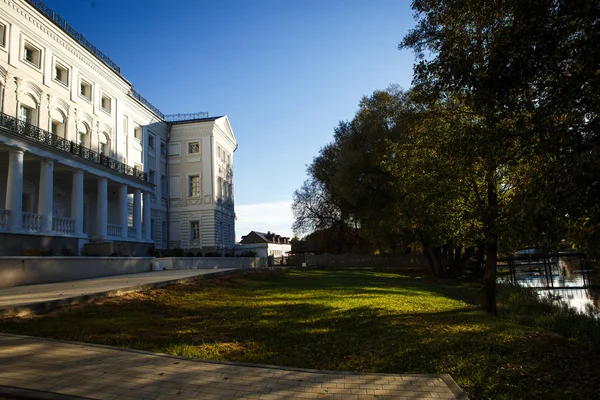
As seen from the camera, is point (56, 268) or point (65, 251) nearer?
point (56, 268)

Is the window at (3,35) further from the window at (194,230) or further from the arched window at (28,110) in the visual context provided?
the window at (194,230)

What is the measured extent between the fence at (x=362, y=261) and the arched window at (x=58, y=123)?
Answer: 30.4 meters

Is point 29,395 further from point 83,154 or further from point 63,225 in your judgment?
point 83,154

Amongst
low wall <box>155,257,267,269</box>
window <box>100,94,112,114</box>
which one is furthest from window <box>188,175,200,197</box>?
window <box>100,94,112,114</box>

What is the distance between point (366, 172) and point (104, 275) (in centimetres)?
2167

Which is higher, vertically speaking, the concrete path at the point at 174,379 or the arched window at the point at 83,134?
the arched window at the point at 83,134

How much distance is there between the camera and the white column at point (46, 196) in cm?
2073

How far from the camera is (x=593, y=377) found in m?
6.04

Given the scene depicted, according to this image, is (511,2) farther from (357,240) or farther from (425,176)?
(357,240)

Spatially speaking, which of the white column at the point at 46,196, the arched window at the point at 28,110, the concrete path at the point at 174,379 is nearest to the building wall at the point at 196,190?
the arched window at the point at 28,110

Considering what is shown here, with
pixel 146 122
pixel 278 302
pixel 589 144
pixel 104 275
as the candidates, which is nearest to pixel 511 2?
pixel 589 144

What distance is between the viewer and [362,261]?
172 ft

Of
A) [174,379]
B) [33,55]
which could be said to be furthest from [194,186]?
[174,379]

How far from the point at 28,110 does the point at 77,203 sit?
592 cm
